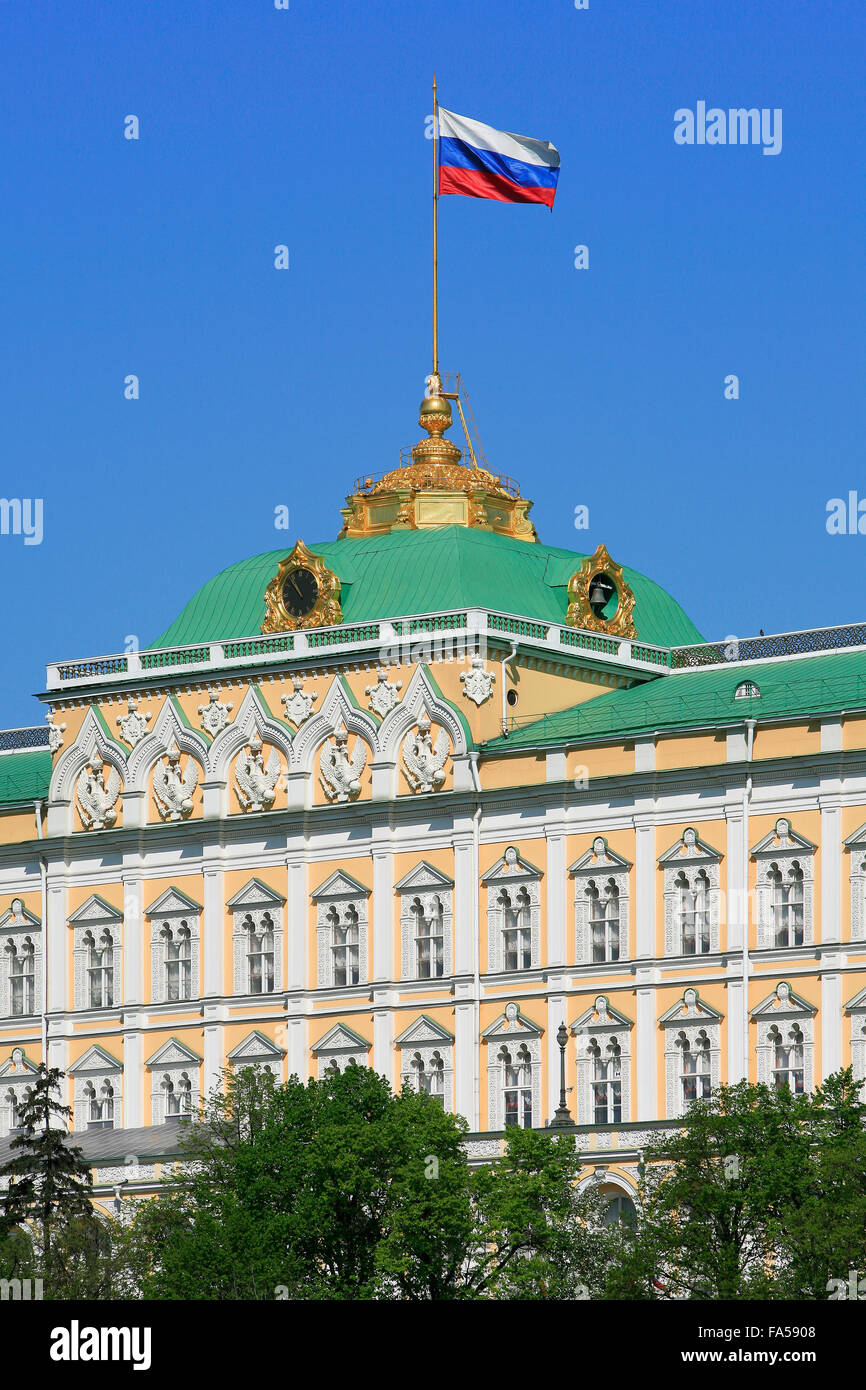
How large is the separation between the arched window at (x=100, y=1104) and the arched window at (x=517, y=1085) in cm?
1600

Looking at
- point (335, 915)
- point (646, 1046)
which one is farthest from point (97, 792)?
point (646, 1046)

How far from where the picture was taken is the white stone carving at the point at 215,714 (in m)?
98.1

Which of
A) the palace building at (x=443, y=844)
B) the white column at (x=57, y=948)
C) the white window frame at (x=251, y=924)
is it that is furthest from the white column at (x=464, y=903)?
the white column at (x=57, y=948)

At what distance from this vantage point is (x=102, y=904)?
100312mm

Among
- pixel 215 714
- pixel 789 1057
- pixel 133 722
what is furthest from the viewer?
pixel 133 722

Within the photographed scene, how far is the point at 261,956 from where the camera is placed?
96000 millimetres

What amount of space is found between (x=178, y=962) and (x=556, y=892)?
15.7 m

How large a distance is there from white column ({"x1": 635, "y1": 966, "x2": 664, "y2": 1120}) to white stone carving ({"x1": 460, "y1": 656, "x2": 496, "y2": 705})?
11014 millimetres

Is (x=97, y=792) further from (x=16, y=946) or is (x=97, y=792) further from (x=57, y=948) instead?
(x=16, y=946)

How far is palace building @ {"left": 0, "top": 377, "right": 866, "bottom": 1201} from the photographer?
84.9 metres

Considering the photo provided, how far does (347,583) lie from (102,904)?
46.7 ft

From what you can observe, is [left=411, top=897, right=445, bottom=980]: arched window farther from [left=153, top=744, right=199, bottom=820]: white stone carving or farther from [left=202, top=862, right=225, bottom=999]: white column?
[left=153, top=744, right=199, bottom=820]: white stone carving
